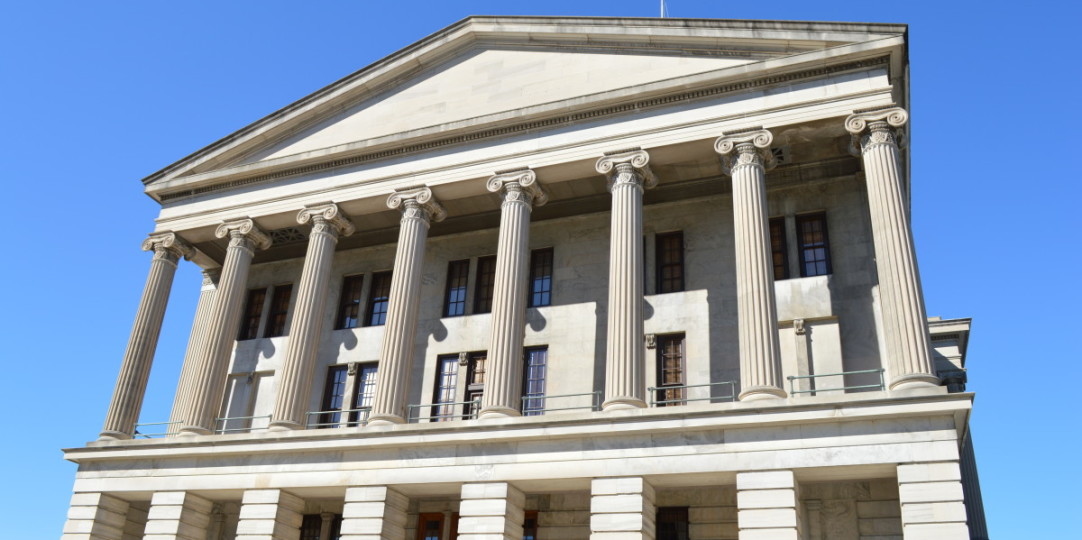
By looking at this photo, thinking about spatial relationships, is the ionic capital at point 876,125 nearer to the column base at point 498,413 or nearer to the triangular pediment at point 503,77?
the triangular pediment at point 503,77

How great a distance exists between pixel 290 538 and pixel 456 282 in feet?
36.6

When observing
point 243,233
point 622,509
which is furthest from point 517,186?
point 622,509

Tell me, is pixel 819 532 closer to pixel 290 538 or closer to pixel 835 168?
pixel 835 168

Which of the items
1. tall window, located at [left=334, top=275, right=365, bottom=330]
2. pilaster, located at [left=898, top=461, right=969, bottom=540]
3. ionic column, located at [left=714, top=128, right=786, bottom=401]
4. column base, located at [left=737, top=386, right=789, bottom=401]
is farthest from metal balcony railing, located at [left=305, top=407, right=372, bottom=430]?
pilaster, located at [left=898, top=461, right=969, bottom=540]

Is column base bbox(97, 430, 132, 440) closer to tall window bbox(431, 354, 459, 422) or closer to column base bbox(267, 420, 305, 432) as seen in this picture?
column base bbox(267, 420, 305, 432)

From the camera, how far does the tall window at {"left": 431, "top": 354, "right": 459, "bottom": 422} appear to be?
30016 mm

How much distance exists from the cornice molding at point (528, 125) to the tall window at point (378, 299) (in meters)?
5.03

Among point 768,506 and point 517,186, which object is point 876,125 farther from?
point 768,506

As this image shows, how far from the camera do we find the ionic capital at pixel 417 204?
29578 millimetres

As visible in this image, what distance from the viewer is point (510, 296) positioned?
86.5ft

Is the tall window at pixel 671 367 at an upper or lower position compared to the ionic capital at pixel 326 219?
lower

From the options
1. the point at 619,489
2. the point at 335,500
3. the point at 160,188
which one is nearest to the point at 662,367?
the point at 619,489

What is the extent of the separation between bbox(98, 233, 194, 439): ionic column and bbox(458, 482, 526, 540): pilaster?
1399cm

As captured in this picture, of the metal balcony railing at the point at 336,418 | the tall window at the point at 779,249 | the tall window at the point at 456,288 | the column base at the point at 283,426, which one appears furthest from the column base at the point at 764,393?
the column base at the point at 283,426
